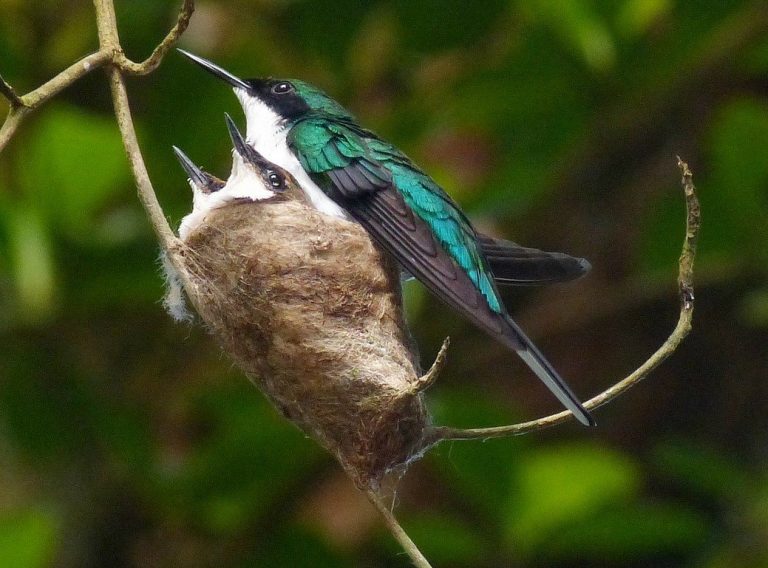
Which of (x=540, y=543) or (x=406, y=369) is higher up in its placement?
(x=406, y=369)

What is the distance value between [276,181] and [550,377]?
3.34 feet

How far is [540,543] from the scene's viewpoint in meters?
4.08

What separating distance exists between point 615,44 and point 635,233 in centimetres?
176

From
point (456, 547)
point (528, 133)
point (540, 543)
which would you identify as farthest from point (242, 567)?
point (528, 133)

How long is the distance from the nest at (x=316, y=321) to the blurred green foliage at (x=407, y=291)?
74 centimetres

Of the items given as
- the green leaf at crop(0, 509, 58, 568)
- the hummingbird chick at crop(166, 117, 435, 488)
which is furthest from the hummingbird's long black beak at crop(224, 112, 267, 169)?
the green leaf at crop(0, 509, 58, 568)

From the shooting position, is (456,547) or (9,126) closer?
(9,126)

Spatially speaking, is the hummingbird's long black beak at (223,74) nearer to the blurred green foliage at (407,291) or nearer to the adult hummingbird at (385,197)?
the adult hummingbird at (385,197)

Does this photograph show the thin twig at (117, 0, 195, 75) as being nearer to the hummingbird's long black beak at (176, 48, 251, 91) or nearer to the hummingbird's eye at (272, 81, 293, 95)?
the hummingbird's long black beak at (176, 48, 251, 91)

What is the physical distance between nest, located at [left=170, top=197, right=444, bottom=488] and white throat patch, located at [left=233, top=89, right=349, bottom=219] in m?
0.06

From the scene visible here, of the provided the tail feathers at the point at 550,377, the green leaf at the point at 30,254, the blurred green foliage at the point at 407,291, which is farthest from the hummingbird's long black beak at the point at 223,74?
the tail feathers at the point at 550,377

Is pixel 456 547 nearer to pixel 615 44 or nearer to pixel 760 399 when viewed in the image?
pixel 615 44

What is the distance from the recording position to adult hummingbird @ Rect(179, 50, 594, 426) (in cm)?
284

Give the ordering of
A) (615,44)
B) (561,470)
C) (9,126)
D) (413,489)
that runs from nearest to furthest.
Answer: (9,126), (615,44), (561,470), (413,489)
